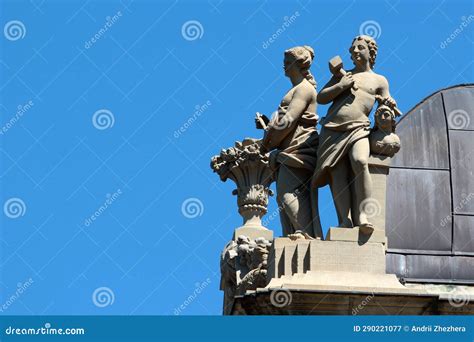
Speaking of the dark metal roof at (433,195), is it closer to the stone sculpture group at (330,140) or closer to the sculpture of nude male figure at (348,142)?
the stone sculpture group at (330,140)

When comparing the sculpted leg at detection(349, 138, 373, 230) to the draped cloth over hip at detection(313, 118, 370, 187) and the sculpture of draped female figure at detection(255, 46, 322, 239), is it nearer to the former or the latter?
the draped cloth over hip at detection(313, 118, 370, 187)

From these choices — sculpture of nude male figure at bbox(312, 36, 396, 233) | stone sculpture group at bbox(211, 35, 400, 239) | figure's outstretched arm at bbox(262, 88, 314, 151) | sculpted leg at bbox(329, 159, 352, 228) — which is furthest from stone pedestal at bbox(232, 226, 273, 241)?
sculpted leg at bbox(329, 159, 352, 228)

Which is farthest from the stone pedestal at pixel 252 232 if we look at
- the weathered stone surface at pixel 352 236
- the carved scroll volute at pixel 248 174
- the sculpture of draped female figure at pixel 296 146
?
the weathered stone surface at pixel 352 236

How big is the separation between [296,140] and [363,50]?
1.98 metres

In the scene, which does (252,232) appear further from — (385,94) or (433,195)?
(385,94)

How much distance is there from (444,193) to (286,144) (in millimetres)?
6014

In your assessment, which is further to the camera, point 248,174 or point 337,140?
point 248,174

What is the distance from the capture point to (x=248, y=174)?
3481 cm

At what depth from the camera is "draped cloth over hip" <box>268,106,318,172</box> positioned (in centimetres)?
2777

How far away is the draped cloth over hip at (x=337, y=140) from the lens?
88.7 feet

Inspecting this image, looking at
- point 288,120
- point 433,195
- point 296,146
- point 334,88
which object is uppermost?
point 334,88

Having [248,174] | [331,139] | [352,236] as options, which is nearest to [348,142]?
[331,139]
